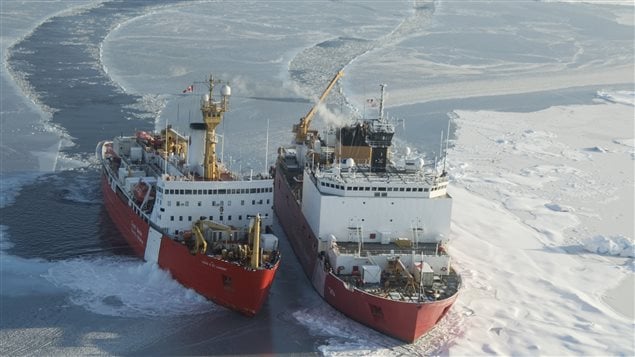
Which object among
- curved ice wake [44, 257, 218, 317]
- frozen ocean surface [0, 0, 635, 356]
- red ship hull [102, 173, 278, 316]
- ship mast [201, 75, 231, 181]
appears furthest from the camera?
ship mast [201, 75, 231, 181]

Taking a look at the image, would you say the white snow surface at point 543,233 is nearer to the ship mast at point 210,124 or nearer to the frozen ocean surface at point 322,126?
the frozen ocean surface at point 322,126

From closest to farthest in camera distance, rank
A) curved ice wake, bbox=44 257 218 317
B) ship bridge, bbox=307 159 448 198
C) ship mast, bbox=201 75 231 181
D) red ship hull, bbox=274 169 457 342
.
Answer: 1. red ship hull, bbox=274 169 457 342
2. curved ice wake, bbox=44 257 218 317
3. ship bridge, bbox=307 159 448 198
4. ship mast, bbox=201 75 231 181

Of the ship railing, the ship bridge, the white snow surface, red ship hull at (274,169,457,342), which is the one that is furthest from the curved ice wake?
the white snow surface

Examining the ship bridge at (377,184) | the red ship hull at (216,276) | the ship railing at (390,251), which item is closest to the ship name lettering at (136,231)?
the red ship hull at (216,276)

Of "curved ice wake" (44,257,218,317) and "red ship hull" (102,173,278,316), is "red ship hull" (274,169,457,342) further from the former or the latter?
"curved ice wake" (44,257,218,317)

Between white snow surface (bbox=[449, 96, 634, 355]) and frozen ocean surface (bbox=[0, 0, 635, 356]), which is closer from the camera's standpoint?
frozen ocean surface (bbox=[0, 0, 635, 356])

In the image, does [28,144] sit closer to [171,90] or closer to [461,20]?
[171,90]
